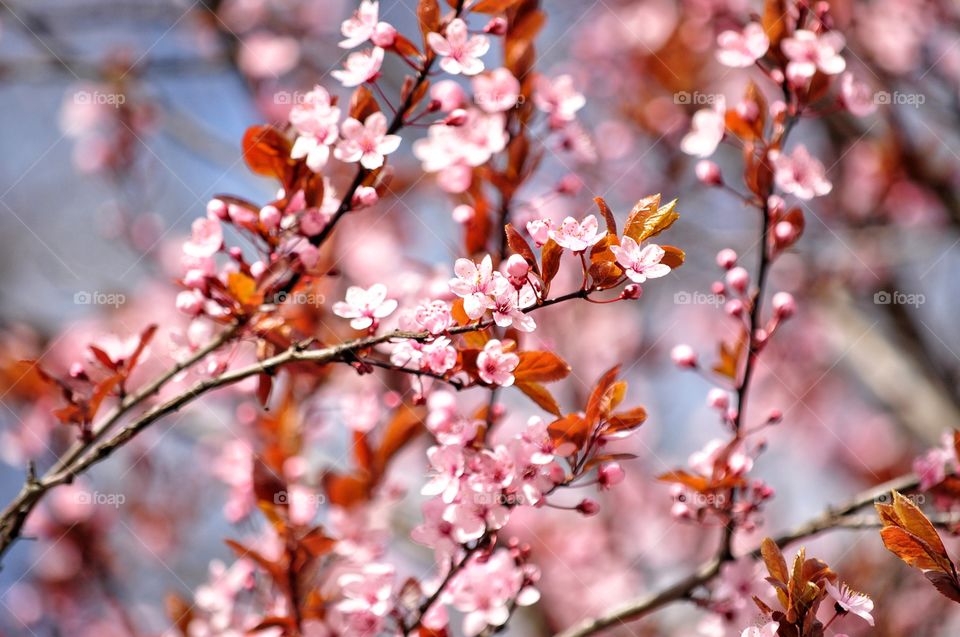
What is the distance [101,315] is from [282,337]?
270 cm

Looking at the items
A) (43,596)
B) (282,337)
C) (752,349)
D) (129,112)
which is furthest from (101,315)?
(752,349)

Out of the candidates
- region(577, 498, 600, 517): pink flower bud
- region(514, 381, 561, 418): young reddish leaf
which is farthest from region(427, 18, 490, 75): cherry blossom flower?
region(577, 498, 600, 517): pink flower bud

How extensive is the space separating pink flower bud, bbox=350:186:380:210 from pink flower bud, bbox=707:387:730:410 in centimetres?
75

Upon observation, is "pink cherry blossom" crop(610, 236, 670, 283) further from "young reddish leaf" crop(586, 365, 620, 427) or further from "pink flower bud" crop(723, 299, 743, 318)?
"pink flower bud" crop(723, 299, 743, 318)

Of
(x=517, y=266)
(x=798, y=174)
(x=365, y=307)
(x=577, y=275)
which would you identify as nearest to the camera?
(x=517, y=266)

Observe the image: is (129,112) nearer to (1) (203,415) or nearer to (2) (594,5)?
(1) (203,415)

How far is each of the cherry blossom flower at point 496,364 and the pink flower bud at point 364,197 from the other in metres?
0.32

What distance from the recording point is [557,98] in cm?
168

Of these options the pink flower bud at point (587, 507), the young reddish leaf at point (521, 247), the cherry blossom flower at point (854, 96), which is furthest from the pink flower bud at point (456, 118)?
the cherry blossom flower at point (854, 96)

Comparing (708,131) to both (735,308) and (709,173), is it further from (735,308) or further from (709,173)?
(735,308)

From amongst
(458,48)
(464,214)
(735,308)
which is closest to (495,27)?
(458,48)

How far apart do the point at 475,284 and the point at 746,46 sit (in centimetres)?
84

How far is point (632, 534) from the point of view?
389cm

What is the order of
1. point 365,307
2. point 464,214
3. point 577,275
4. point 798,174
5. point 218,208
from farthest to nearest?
point 577,275 → point 464,214 → point 798,174 → point 218,208 → point 365,307
